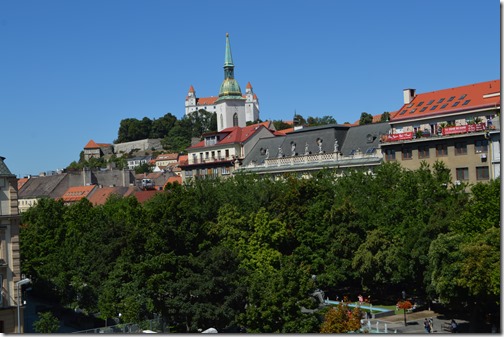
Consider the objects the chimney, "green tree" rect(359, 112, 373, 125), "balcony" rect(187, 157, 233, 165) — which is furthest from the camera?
"green tree" rect(359, 112, 373, 125)

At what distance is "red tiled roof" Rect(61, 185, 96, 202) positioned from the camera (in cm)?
14262

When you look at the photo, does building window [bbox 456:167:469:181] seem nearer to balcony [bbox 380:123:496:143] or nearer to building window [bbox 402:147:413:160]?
balcony [bbox 380:123:496:143]

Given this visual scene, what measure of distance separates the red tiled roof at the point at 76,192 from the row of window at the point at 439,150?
74.7 m

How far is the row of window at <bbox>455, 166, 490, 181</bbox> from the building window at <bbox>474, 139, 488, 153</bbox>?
1.43 m

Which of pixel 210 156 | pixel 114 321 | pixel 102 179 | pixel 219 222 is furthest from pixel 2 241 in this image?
pixel 102 179

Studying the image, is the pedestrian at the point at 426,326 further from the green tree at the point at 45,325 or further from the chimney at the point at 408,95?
the chimney at the point at 408,95

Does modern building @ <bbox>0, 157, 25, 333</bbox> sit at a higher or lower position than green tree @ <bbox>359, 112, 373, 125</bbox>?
lower

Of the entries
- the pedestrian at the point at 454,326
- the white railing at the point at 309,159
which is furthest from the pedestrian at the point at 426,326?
the white railing at the point at 309,159

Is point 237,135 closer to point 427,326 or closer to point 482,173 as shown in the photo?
point 482,173

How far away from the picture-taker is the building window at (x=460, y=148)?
70.4 meters

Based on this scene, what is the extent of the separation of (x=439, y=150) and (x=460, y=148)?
9.16 ft

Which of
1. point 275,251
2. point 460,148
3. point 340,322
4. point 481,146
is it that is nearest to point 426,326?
point 340,322

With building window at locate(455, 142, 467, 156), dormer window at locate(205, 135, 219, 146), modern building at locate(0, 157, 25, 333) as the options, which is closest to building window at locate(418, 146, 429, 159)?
building window at locate(455, 142, 467, 156)

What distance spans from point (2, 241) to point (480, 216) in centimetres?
2755
